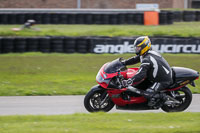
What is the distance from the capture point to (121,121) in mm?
6398

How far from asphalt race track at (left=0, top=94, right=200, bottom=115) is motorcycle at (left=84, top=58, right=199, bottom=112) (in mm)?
390

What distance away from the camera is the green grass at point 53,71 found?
10344 millimetres

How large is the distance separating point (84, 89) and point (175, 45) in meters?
7.55

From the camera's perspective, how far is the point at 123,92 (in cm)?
760

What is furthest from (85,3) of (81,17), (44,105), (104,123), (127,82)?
(104,123)

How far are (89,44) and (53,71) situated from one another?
Result: 3.65 metres

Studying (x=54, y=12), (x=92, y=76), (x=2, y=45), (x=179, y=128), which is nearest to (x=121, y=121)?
(x=179, y=128)

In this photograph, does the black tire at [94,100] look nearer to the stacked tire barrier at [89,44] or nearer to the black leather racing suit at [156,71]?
the black leather racing suit at [156,71]

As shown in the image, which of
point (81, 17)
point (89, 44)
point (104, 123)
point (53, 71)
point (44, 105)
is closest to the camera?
point (104, 123)

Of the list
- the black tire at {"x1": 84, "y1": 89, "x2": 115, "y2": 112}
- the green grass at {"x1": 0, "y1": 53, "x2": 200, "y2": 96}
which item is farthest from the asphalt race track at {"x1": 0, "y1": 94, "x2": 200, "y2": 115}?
the green grass at {"x1": 0, "y1": 53, "x2": 200, "y2": 96}

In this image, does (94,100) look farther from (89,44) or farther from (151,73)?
(89,44)

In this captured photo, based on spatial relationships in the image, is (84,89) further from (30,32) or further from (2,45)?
(30,32)

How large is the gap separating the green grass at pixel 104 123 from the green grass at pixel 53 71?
127 inches

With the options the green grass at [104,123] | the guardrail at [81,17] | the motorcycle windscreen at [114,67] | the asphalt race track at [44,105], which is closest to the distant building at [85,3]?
the guardrail at [81,17]
